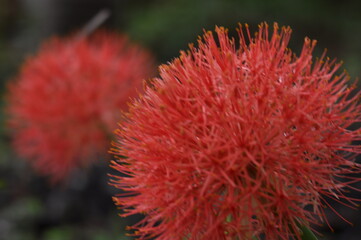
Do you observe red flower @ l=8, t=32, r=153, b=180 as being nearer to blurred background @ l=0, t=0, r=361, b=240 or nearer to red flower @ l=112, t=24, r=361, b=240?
blurred background @ l=0, t=0, r=361, b=240

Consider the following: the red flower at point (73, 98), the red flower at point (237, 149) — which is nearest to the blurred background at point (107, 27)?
the red flower at point (73, 98)

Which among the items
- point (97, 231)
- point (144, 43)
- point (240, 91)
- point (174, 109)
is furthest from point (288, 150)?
point (144, 43)

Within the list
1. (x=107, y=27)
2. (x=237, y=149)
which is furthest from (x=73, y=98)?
(x=107, y=27)

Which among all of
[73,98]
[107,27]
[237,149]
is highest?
[107,27]

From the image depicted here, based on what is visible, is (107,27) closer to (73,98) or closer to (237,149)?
(73,98)

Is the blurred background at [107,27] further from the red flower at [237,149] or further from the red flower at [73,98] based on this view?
the red flower at [237,149]
